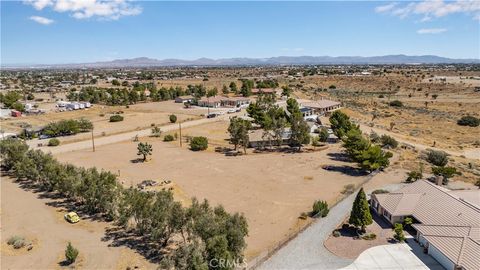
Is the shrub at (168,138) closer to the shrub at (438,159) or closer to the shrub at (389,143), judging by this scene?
the shrub at (389,143)

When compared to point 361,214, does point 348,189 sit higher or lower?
lower

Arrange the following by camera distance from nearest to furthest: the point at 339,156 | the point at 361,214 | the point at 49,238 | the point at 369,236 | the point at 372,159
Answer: the point at 369,236
the point at 361,214
the point at 49,238
the point at 372,159
the point at 339,156

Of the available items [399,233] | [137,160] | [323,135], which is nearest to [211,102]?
[323,135]

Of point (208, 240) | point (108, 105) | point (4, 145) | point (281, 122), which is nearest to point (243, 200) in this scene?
point (208, 240)

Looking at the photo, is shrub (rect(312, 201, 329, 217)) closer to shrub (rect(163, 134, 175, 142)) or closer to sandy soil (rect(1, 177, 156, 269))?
sandy soil (rect(1, 177, 156, 269))

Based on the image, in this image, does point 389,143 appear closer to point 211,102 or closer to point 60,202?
point 60,202

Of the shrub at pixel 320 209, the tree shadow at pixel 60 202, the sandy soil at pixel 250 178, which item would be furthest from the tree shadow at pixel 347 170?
the tree shadow at pixel 60 202

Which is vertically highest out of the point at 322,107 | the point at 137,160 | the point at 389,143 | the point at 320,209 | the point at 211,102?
the point at 322,107
